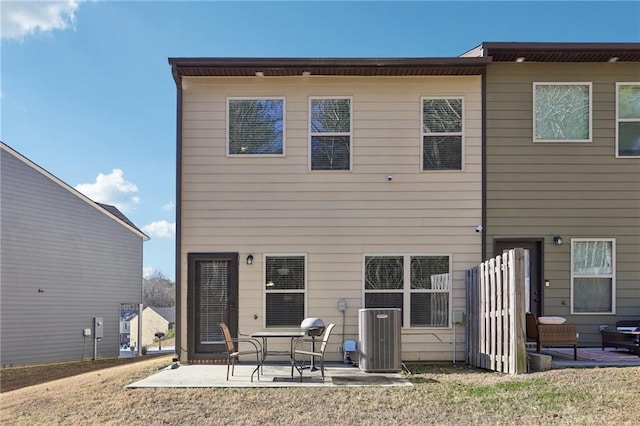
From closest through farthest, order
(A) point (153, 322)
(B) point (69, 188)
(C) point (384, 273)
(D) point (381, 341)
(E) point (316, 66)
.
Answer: (D) point (381, 341), (E) point (316, 66), (C) point (384, 273), (B) point (69, 188), (A) point (153, 322)

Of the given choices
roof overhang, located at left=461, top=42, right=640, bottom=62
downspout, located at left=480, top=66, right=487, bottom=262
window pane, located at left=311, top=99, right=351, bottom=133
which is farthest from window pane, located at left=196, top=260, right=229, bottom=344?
roof overhang, located at left=461, top=42, right=640, bottom=62

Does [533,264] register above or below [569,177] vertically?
below

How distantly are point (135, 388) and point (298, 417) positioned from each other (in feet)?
8.31

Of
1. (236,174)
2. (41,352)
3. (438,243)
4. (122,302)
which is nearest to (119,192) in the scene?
(122,302)

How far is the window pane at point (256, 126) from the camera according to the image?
27.5ft

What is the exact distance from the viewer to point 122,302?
58.7 feet

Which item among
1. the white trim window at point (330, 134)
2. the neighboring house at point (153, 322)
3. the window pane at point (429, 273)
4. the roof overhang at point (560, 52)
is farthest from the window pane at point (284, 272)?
the neighboring house at point (153, 322)

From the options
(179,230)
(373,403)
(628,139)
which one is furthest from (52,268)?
(628,139)

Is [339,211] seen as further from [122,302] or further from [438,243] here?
[122,302]

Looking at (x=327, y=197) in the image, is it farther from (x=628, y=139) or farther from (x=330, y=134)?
(x=628, y=139)

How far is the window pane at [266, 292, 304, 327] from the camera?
26.8 ft

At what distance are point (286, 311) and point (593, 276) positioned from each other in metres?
5.60

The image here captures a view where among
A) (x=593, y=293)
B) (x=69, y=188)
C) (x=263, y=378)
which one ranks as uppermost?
(x=69, y=188)

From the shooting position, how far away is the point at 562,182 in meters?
8.31
